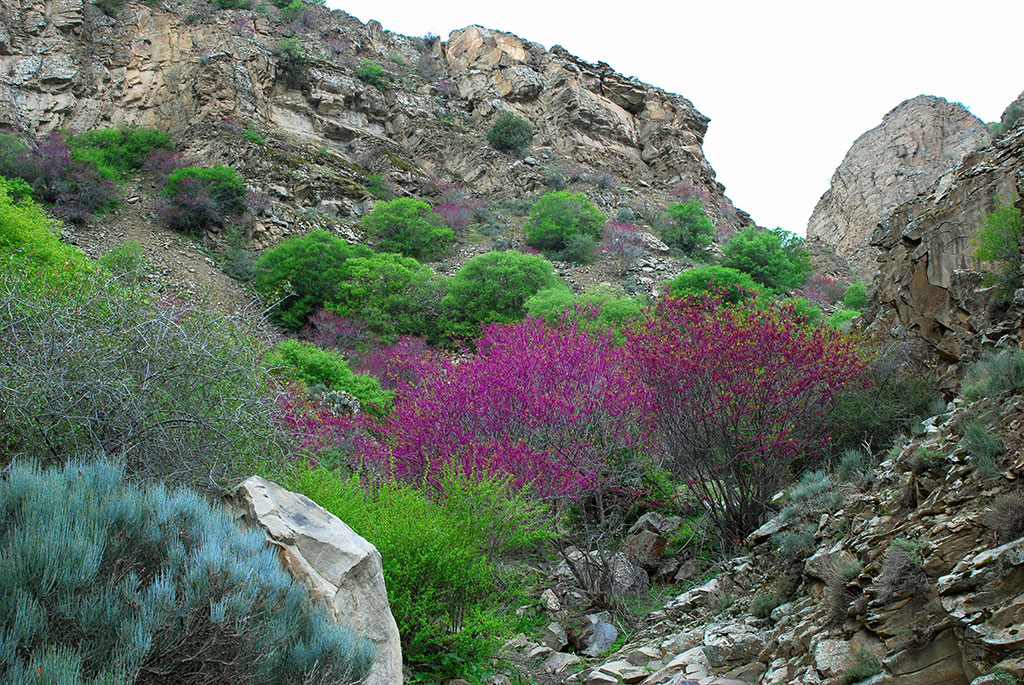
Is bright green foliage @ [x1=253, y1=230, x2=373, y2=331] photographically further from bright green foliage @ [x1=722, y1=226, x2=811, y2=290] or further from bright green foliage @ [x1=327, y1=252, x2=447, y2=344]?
bright green foliage @ [x1=722, y1=226, x2=811, y2=290]

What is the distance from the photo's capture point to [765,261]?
29547mm

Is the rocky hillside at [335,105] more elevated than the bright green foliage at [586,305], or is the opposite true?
the rocky hillside at [335,105]

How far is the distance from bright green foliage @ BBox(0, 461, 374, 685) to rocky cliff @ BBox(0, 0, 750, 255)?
82.2 ft

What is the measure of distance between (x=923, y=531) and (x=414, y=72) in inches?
1905

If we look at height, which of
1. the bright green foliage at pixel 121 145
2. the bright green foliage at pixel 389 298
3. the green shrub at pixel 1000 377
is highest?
the bright green foliage at pixel 121 145

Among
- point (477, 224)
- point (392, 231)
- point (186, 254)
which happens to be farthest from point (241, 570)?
point (477, 224)

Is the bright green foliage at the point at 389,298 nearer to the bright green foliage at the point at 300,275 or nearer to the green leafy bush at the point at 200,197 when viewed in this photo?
the bright green foliage at the point at 300,275

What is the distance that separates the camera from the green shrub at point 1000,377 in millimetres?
4812

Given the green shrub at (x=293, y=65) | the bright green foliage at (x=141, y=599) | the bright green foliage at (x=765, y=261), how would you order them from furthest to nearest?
the green shrub at (x=293, y=65)
the bright green foliage at (x=765, y=261)
the bright green foliage at (x=141, y=599)

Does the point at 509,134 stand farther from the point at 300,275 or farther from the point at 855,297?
the point at 855,297

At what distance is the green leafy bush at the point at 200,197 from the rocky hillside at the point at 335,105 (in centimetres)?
138

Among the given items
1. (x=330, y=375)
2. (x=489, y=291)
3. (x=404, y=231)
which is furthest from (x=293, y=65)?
(x=330, y=375)

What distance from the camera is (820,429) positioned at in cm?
889

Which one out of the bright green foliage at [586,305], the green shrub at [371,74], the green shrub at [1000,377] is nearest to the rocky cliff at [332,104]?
the green shrub at [371,74]
